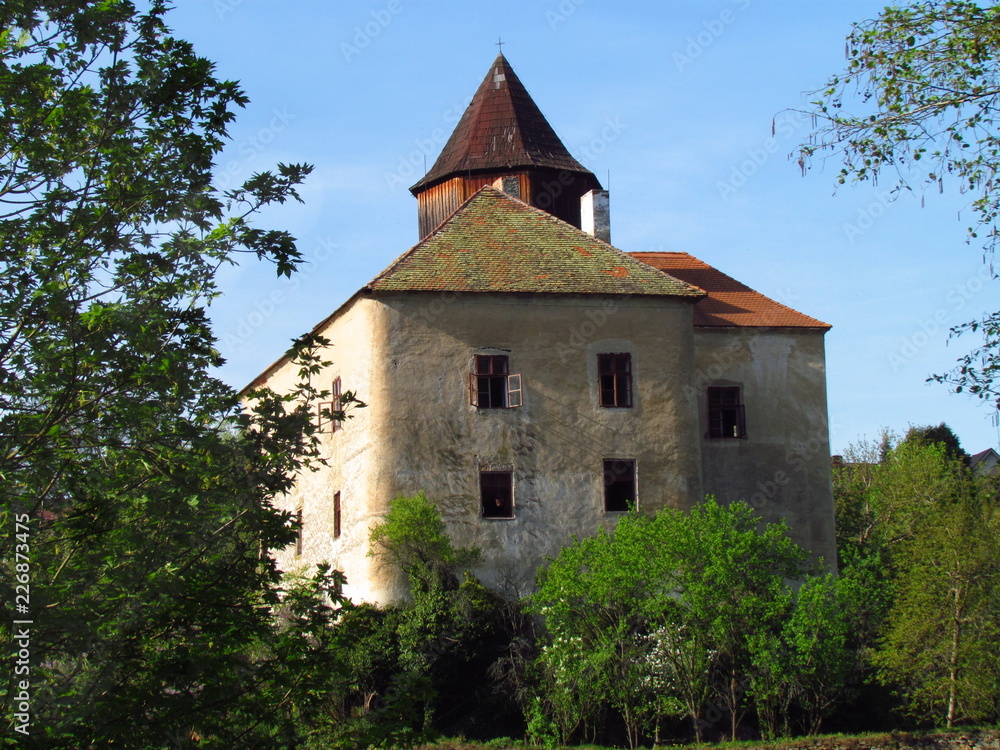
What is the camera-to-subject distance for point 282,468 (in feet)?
35.7

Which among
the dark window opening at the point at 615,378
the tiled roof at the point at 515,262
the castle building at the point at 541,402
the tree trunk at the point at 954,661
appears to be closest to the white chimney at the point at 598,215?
the tiled roof at the point at 515,262

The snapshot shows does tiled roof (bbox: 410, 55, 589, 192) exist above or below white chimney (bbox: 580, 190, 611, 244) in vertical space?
above

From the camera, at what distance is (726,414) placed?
29.8m

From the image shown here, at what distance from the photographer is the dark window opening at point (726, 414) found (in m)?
29.7

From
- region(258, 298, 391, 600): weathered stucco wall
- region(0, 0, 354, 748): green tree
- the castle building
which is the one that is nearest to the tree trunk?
the castle building

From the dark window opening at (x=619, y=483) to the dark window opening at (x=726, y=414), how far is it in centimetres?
329

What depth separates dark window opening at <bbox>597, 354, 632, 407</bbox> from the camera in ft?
90.1

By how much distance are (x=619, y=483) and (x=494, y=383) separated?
3.44 meters

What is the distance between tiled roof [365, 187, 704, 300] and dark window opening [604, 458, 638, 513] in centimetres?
374

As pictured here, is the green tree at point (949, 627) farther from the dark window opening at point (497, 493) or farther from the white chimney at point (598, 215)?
the white chimney at point (598, 215)

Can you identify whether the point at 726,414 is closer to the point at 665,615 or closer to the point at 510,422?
the point at 510,422

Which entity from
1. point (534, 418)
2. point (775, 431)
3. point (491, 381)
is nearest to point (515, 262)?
point (491, 381)

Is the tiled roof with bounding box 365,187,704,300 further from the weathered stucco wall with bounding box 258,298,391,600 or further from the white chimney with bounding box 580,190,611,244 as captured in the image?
the white chimney with bounding box 580,190,611,244

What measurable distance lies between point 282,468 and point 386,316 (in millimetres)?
16047
